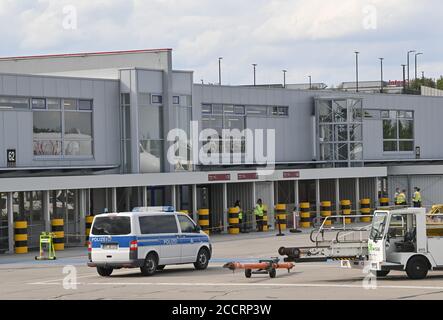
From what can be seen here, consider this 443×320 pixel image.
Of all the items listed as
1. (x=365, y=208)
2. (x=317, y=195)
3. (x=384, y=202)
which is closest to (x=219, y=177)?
(x=317, y=195)

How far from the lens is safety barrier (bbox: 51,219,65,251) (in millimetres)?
40969

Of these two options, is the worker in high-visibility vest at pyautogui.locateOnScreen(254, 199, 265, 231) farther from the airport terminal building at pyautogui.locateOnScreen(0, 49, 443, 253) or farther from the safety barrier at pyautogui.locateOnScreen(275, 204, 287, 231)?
the airport terminal building at pyautogui.locateOnScreen(0, 49, 443, 253)

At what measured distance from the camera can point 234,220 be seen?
4906 cm

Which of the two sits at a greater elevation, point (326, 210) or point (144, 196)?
point (144, 196)

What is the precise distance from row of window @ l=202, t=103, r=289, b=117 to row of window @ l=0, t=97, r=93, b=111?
8065 mm

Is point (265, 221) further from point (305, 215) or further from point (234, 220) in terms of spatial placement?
point (305, 215)

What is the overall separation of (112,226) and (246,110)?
90.0 ft

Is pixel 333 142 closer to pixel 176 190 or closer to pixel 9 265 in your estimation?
pixel 176 190

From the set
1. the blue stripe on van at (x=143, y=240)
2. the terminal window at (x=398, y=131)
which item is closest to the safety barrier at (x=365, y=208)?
the terminal window at (x=398, y=131)

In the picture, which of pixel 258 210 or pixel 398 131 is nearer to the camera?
pixel 258 210

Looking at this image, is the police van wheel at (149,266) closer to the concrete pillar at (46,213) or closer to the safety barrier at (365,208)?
the concrete pillar at (46,213)

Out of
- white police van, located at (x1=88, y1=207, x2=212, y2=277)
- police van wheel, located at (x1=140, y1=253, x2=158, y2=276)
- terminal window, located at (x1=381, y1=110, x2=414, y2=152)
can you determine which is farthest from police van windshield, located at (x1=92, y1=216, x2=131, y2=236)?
terminal window, located at (x1=381, y1=110, x2=414, y2=152)

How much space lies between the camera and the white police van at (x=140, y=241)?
28688 millimetres
